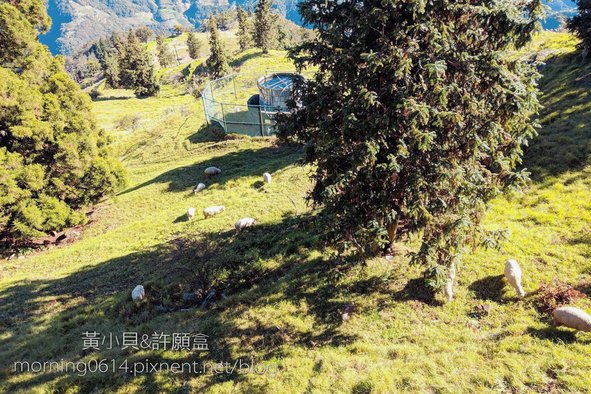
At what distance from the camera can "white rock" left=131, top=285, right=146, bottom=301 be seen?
415 inches

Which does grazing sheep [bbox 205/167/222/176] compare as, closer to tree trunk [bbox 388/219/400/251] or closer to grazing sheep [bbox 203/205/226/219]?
grazing sheep [bbox 203/205/226/219]

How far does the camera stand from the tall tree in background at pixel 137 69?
6247 cm

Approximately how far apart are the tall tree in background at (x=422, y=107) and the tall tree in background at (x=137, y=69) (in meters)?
67.7

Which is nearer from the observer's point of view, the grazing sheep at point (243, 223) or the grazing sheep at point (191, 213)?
the grazing sheep at point (243, 223)

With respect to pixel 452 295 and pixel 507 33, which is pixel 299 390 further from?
pixel 507 33

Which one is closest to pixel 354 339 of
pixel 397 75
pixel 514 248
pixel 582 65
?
pixel 514 248

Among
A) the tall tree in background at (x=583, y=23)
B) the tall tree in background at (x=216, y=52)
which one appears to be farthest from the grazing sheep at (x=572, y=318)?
the tall tree in background at (x=216, y=52)

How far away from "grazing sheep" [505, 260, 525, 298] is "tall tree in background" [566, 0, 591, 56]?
1711 cm

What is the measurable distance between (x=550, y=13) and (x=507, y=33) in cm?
74

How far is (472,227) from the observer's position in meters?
6.96

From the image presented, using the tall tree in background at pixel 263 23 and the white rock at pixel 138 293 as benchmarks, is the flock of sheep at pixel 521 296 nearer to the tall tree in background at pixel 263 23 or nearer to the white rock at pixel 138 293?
the white rock at pixel 138 293

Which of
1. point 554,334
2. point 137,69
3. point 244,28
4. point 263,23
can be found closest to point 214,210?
point 554,334

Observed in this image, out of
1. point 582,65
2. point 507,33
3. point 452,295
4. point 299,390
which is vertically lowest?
point 299,390

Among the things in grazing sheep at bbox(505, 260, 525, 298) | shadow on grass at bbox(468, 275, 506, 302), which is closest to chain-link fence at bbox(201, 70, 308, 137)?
shadow on grass at bbox(468, 275, 506, 302)
